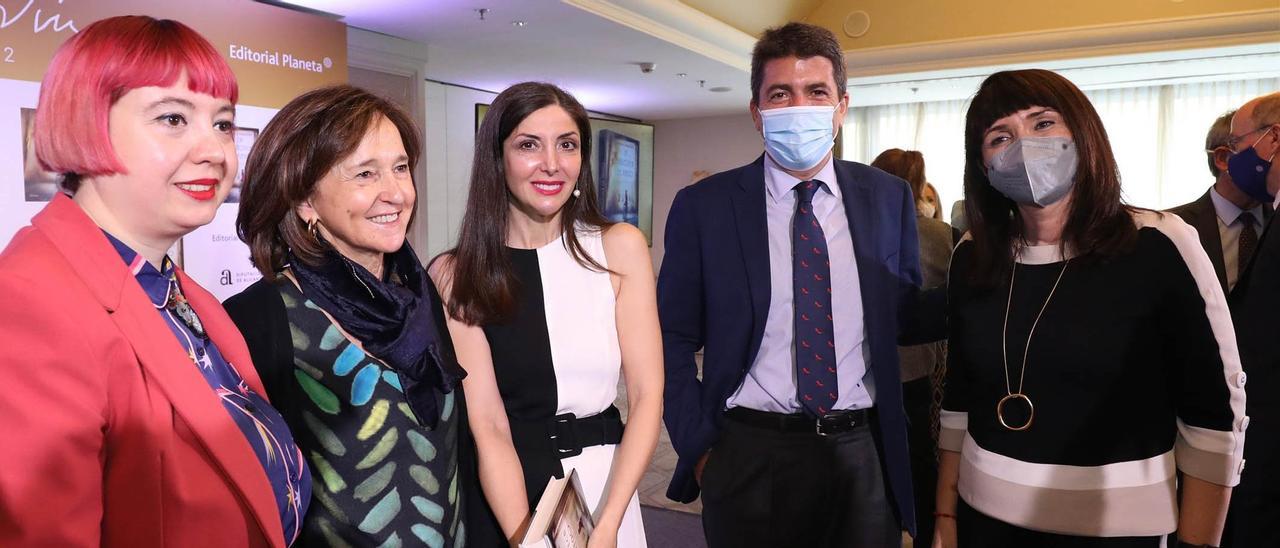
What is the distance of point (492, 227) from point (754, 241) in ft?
2.26

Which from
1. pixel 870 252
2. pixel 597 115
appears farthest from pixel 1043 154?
pixel 597 115

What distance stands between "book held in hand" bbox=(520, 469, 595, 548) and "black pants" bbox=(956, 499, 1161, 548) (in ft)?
2.79

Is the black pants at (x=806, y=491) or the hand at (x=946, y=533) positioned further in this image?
the black pants at (x=806, y=491)

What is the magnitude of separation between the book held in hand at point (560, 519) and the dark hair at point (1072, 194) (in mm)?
995

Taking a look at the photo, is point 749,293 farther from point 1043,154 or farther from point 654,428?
point 1043,154

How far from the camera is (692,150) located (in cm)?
1186

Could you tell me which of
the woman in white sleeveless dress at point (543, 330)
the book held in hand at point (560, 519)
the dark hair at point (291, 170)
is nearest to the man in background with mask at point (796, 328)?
the woman in white sleeveless dress at point (543, 330)

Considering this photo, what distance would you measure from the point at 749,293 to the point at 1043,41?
6.71 metres

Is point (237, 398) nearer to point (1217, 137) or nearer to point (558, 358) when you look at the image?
point (558, 358)

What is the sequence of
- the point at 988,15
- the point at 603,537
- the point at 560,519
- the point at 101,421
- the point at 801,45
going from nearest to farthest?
1. the point at 101,421
2. the point at 560,519
3. the point at 603,537
4. the point at 801,45
5. the point at 988,15

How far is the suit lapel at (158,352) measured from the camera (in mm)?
868

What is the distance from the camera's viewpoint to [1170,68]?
7.72 metres

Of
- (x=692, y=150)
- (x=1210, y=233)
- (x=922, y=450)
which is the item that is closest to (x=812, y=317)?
(x=922, y=450)

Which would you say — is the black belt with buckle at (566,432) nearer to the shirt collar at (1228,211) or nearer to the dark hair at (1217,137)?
the shirt collar at (1228,211)
